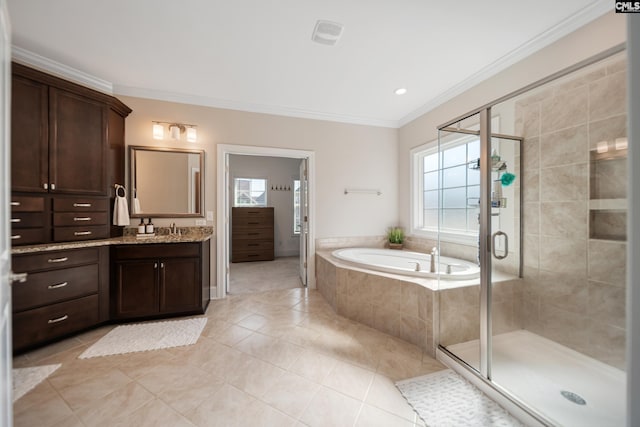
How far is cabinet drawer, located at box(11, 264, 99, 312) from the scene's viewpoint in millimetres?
1914

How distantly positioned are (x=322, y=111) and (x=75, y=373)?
12.0ft

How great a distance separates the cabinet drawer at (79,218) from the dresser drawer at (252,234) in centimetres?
308

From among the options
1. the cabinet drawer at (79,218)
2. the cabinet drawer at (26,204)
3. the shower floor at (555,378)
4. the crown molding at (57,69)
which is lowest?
the shower floor at (555,378)

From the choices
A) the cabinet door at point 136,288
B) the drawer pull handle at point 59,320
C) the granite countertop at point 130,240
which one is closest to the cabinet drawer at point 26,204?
the granite countertop at point 130,240

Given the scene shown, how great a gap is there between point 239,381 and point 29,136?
269 centimetres

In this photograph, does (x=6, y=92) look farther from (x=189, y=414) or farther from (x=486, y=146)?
(x=486, y=146)

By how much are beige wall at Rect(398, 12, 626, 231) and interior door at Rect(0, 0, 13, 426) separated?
3208mm

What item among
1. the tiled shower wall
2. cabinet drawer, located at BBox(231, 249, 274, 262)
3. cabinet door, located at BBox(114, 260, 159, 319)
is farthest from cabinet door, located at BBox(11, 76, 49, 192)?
the tiled shower wall

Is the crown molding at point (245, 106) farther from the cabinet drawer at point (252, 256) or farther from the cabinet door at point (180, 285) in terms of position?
the cabinet drawer at point (252, 256)

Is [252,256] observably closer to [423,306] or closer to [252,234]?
[252,234]

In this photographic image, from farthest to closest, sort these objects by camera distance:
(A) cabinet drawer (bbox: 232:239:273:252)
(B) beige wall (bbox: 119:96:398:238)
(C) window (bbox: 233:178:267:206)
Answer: (C) window (bbox: 233:178:267:206), (A) cabinet drawer (bbox: 232:239:273:252), (B) beige wall (bbox: 119:96:398:238)

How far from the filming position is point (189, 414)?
1401 millimetres

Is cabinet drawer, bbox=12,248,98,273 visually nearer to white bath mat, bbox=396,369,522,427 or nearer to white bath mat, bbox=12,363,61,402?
white bath mat, bbox=12,363,61,402

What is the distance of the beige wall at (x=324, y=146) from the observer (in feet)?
10.1
